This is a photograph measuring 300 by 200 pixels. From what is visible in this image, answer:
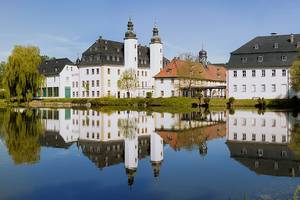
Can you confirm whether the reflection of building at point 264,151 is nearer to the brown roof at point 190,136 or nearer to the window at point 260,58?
the brown roof at point 190,136

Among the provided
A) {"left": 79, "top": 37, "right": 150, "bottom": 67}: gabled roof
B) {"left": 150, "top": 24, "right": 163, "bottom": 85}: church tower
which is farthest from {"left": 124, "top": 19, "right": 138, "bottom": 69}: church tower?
{"left": 150, "top": 24, "right": 163, "bottom": 85}: church tower

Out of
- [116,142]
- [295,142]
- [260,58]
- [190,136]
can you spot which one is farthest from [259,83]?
[116,142]

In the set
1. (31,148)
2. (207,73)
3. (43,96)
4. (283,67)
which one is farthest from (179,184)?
(43,96)

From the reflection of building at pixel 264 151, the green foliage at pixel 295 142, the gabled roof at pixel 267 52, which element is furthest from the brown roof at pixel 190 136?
the gabled roof at pixel 267 52

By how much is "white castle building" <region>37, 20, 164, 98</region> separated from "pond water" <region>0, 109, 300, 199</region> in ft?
197

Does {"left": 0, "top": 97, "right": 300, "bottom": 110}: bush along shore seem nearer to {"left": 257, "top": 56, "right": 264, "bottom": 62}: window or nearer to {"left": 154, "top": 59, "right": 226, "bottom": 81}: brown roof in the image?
{"left": 257, "top": 56, "right": 264, "bottom": 62}: window

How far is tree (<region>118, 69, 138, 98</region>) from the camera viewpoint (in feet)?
255

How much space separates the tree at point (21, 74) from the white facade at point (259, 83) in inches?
1317

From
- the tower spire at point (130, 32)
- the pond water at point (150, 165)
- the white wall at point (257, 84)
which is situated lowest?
the pond water at point (150, 165)

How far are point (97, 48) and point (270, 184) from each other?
75215mm

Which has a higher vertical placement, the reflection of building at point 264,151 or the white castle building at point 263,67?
the white castle building at point 263,67

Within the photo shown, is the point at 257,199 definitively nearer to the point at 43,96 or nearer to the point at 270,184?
the point at 270,184

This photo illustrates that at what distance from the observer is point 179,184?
36.1 feet

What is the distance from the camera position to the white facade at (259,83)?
2419 inches
